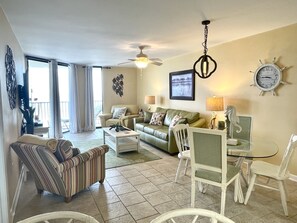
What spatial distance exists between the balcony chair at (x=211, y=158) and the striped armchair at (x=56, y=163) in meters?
1.43

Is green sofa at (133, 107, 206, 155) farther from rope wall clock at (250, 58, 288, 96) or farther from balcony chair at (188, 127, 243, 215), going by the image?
balcony chair at (188, 127, 243, 215)

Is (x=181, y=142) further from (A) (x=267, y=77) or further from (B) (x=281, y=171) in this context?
(A) (x=267, y=77)

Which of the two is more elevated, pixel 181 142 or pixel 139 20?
pixel 139 20

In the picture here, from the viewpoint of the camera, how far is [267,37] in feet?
11.1

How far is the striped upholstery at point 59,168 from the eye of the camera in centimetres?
234

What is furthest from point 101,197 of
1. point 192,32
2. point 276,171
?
point 192,32

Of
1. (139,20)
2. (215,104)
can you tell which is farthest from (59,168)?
(215,104)

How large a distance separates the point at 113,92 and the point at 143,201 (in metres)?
5.74

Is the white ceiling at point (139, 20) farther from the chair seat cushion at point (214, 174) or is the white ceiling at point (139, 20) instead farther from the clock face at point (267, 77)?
the chair seat cushion at point (214, 174)

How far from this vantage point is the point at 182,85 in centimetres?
543

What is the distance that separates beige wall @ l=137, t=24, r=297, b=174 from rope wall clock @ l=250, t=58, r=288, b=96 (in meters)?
0.07

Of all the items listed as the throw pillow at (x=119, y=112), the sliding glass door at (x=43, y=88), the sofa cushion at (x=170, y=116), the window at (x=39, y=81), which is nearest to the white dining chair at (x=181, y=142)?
the sofa cushion at (x=170, y=116)

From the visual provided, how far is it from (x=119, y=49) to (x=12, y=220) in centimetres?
368

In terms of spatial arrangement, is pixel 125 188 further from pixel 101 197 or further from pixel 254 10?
pixel 254 10
